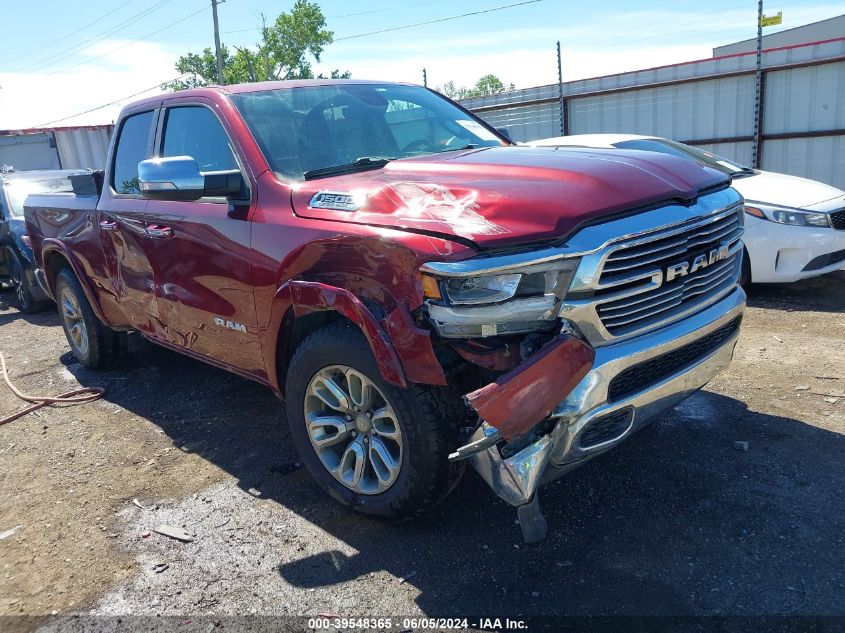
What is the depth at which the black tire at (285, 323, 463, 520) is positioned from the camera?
9.14 feet

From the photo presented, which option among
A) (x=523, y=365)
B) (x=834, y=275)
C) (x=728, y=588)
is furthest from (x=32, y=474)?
(x=834, y=275)

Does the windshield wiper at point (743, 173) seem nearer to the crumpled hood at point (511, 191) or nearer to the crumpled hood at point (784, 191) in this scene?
the crumpled hood at point (784, 191)

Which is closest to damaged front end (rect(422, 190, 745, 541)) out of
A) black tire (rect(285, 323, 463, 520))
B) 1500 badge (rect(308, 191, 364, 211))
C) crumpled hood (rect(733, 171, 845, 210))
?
black tire (rect(285, 323, 463, 520))

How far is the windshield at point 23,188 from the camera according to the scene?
30.6 ft

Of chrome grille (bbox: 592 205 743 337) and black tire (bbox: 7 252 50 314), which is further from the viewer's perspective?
black tire (bbox: 7 252 50 314)

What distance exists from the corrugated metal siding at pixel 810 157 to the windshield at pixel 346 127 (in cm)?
866

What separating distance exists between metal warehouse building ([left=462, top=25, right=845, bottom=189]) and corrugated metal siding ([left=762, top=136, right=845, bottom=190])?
0.05 feet

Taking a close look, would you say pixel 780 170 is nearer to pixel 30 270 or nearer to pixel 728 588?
pixel 728 588

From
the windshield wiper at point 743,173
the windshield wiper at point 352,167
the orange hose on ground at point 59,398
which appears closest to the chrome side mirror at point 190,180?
the windshield wiper at point 352,167

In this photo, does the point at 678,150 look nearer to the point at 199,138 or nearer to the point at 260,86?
the point at 260,86

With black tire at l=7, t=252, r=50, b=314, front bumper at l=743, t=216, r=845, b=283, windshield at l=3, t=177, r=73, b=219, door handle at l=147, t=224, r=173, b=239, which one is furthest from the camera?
windshield at l=3, t=177, r=73, b=219

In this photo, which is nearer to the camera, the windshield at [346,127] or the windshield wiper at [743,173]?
the windshield at [346,127]

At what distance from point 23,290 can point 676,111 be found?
35.8ft

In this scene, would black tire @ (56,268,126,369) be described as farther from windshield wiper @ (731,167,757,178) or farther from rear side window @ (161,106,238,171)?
windshield wiper @ (731,167,757,178)
